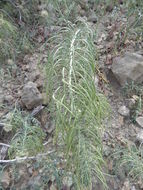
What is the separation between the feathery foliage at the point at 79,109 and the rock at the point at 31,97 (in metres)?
0.55

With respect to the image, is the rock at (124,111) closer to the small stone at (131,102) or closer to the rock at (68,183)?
the small stone at (131,102)

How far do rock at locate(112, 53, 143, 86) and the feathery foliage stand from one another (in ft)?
2.59

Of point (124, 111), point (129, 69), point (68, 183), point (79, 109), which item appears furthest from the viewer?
point (129, 69)

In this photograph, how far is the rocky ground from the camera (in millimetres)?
2078

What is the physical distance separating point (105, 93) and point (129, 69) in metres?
0.29

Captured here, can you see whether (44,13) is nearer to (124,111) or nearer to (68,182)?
(124,111)

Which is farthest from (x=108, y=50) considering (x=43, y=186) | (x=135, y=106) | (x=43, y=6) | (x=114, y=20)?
(x=43, y=186)

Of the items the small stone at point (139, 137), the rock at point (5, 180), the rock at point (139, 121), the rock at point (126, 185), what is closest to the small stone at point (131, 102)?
the rock at point (139, 121)

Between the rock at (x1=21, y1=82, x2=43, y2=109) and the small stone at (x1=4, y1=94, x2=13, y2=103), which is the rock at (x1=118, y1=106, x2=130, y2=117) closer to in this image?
the rock at (x1=21, y1=82, x2=43, y2=109)

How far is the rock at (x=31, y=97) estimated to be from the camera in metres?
2.32

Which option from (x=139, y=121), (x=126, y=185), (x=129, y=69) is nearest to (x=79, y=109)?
(x=126, y=185)

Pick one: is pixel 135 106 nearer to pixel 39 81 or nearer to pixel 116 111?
pixel 116 111

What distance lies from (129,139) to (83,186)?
0.72 metres

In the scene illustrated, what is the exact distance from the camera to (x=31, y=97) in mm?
2316
